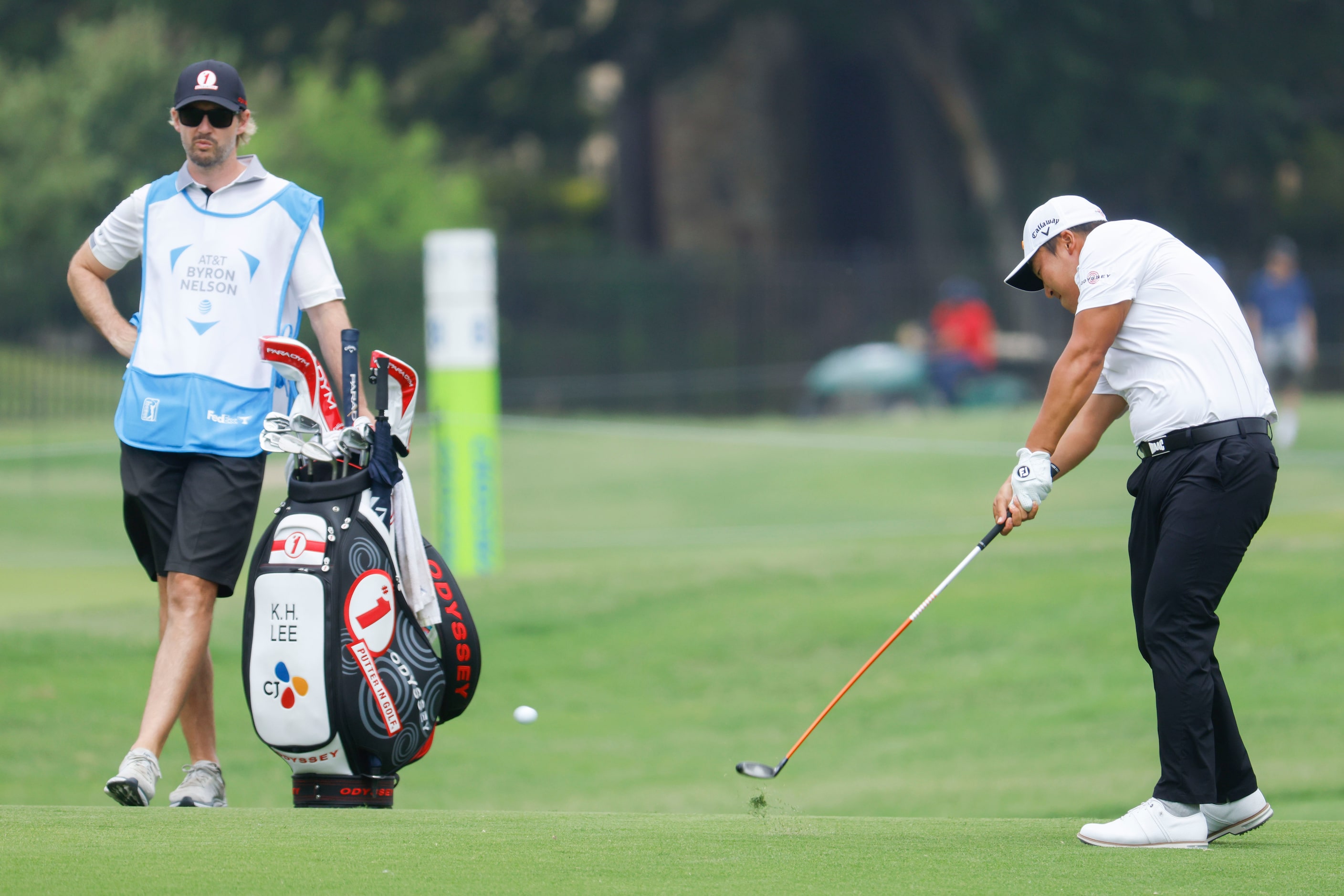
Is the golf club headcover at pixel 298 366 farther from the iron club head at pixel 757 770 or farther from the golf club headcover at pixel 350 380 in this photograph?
the iron club head at pixel 757 770

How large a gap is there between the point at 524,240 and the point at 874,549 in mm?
21746

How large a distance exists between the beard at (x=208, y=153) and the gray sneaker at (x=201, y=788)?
1861 mm

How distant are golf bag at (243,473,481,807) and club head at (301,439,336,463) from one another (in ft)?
0.24

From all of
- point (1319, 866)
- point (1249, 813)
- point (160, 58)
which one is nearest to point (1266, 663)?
point (1249, 813)

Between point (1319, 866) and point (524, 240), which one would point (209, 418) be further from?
point (524, 240)

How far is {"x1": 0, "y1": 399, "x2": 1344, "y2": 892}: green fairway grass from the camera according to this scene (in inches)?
190

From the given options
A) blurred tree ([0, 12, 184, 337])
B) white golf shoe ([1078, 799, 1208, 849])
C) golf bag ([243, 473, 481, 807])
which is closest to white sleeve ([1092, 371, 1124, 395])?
white golf shoe ([1078, 799, 1208, 849])

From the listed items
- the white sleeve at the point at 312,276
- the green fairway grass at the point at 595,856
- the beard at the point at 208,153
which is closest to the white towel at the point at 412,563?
the green fairway grass at the point at 595,856

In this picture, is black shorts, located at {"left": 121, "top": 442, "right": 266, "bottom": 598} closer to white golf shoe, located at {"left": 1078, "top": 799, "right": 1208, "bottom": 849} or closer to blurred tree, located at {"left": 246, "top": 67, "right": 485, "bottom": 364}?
white golf shoe, located at {"left": 1078, "top": 799, "right": 1208, "bottom": 849}

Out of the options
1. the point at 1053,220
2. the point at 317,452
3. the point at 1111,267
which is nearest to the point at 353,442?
the point at 317,452

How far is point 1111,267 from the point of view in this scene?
484 centimetres

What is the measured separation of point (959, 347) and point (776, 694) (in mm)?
14514

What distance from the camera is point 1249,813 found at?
4938mm

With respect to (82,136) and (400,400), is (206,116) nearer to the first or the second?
(400,400)
